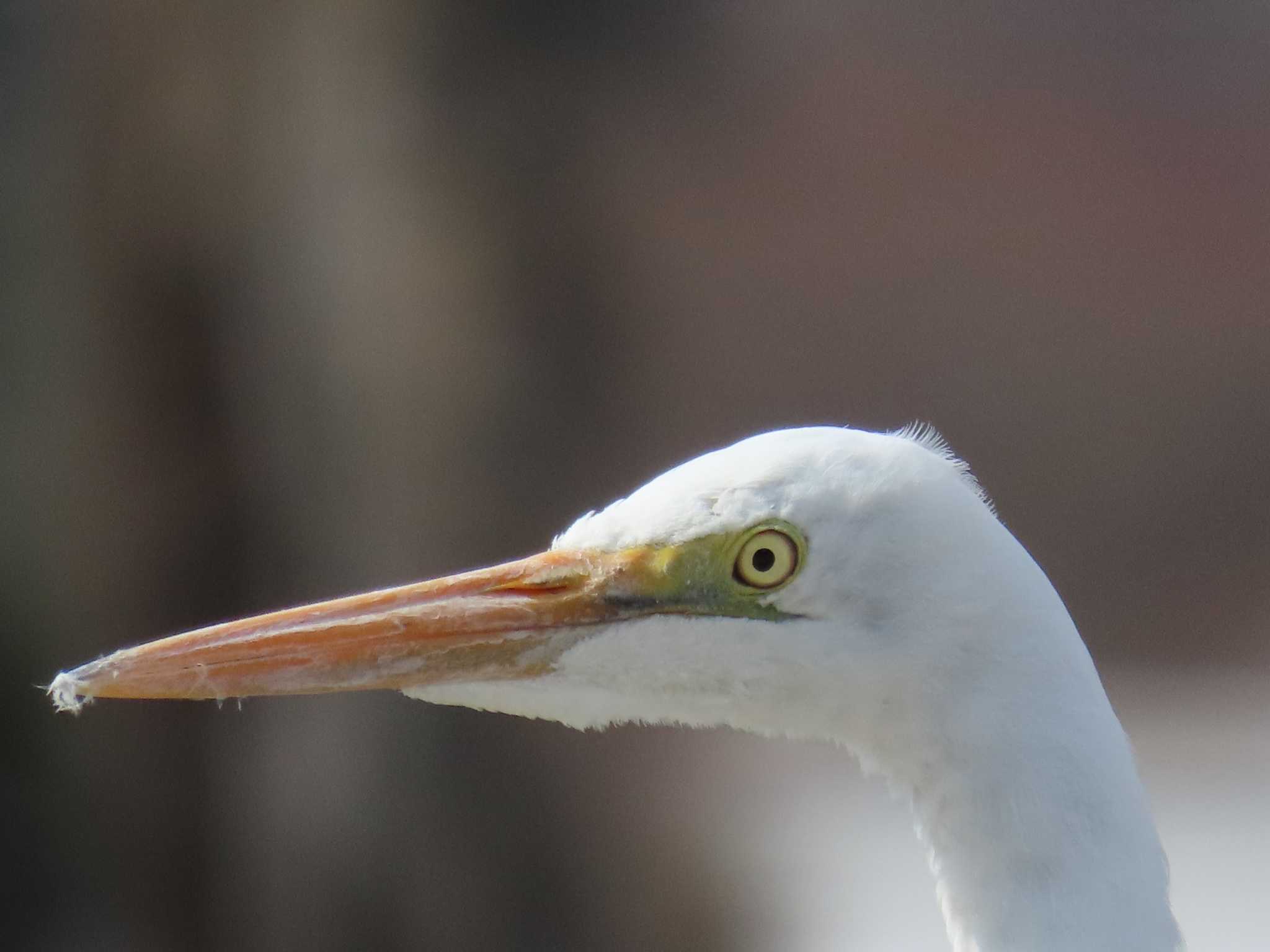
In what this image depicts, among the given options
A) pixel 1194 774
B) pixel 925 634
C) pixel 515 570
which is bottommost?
pixel 925 634

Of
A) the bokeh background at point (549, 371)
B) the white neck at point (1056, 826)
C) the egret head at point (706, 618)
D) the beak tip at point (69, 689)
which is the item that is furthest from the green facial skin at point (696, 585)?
the bokeh background at point (549, 371)

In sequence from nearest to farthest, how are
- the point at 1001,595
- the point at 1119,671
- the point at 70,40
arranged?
the point at 1001,595 < the point at 70,40 < the point at 1119,671

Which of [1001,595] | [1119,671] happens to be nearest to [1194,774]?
[1119,671]

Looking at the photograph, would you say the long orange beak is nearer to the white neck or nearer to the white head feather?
the white head feather

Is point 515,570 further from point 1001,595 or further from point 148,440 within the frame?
point 148,440

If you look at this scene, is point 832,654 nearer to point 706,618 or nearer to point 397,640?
point 706,618

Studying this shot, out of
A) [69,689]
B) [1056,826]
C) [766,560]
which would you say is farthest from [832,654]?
[69,689]
